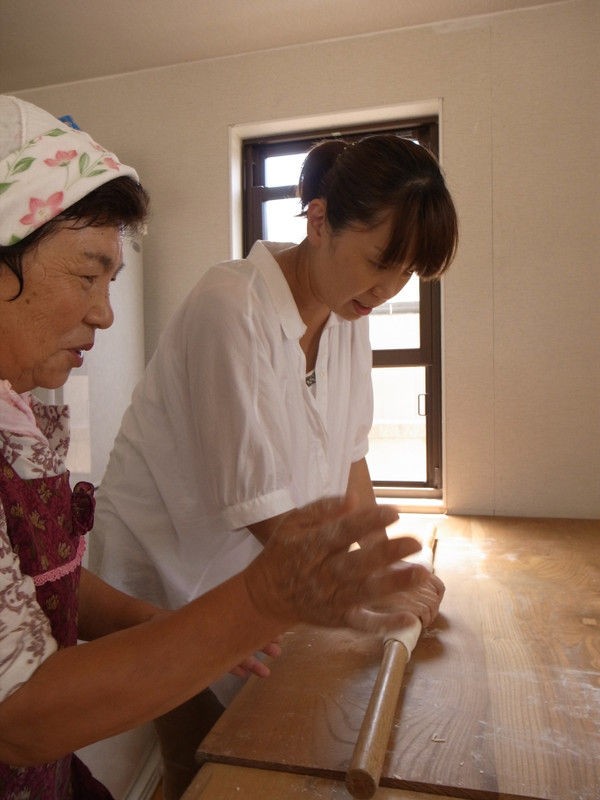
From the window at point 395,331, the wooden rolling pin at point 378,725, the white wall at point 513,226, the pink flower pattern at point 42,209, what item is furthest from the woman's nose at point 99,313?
the window at point 395,331

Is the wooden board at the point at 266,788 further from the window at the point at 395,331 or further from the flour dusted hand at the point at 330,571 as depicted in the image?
the window at the point at 395,331

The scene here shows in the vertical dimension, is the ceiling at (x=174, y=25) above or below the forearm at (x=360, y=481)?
above

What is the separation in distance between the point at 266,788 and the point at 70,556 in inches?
13.1

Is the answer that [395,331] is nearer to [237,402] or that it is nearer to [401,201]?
[401,201]

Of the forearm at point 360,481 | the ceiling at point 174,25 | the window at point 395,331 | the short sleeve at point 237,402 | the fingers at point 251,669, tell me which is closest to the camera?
the fingers at point 251,669

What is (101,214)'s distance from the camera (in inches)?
24.6

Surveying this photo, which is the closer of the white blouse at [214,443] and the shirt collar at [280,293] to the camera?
the white blouse at [214,443]

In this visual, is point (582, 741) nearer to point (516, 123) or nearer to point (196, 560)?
point (196, 560)

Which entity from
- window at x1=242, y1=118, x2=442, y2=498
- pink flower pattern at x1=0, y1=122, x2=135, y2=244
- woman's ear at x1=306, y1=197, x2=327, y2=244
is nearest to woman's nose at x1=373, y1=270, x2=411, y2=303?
woman's ear at x1=306, y1=197, x2=327, y2=244

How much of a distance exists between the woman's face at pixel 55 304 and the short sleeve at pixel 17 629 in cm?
16

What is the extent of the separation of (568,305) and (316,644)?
68.5 inches

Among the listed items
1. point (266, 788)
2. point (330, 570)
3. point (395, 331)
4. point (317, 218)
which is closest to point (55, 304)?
point (330, 570)

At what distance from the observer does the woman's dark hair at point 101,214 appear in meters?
0.57

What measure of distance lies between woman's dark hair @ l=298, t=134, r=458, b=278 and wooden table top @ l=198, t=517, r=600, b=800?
0.63 metres
